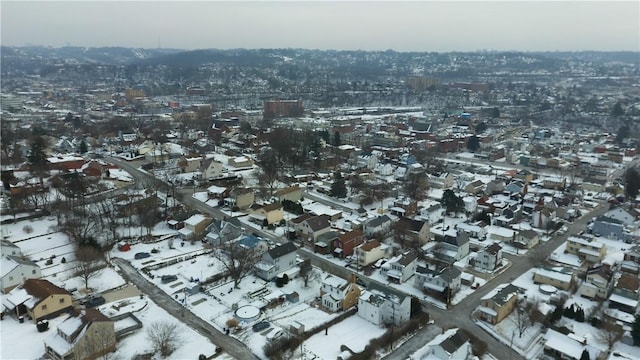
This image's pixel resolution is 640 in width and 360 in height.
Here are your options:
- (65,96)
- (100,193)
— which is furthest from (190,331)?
(65,96)

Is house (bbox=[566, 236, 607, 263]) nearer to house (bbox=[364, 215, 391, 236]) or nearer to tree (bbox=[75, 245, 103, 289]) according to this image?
house (bbox=[364, 215, 391, 236])

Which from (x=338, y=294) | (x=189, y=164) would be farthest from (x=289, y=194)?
(x=338, y=294)

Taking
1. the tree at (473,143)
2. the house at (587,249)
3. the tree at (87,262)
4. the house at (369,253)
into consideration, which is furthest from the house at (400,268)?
the tree at (473,143)

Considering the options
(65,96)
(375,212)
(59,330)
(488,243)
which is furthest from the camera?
(65,96)

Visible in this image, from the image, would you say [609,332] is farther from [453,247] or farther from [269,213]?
[269,213]

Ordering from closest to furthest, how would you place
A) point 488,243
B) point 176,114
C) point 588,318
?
point 588,318, point 488,243, point 176,114

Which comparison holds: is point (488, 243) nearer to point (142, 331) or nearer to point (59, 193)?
point (142, 331)

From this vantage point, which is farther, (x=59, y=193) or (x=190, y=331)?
(x=59, y=193)
